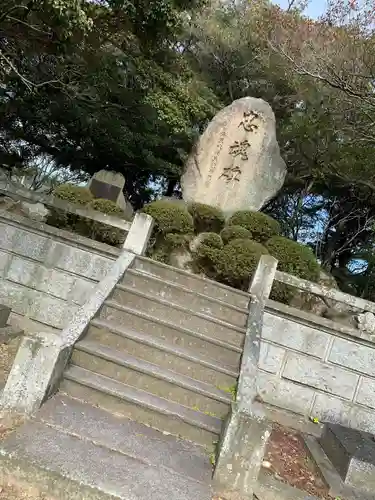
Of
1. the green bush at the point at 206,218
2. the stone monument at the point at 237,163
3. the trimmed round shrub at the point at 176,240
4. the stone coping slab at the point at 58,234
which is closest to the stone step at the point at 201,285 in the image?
the stone coping slab at the point at 58,234

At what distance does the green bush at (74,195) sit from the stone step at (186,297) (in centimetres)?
231

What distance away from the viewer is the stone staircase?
4.44m

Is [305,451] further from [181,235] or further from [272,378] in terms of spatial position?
[181,235]

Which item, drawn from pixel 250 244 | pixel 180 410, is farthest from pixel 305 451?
pixel 250 244

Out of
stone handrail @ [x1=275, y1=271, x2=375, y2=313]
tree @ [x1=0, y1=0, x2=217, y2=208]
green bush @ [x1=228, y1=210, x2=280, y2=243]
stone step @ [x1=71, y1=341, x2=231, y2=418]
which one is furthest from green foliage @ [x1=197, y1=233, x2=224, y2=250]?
tree @ [x1=0, y1=0, x2=217, y2=208]

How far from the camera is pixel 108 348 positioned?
16.5ft

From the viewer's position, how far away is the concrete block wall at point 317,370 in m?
6.59

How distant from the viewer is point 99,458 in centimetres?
359

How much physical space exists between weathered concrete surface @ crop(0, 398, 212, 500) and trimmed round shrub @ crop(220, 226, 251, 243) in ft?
13.4

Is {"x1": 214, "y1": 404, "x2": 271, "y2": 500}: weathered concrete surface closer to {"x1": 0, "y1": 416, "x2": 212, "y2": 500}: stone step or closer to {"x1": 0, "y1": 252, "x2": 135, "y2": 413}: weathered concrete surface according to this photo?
{"x1": 0, "y1": 416, "x2": 212, "y2": 500}: stone step

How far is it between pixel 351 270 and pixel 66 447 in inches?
649

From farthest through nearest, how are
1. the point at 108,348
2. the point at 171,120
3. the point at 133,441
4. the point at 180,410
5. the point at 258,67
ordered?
1. the point at 258,67
2. the point at 171,120
3. the point at 108,348
4. the point at 180,410
5. the point at 133,441

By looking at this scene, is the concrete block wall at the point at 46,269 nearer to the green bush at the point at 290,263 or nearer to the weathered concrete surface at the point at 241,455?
the green bush at the point at 290,263

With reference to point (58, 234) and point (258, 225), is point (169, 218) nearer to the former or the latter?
point (258, 225)
